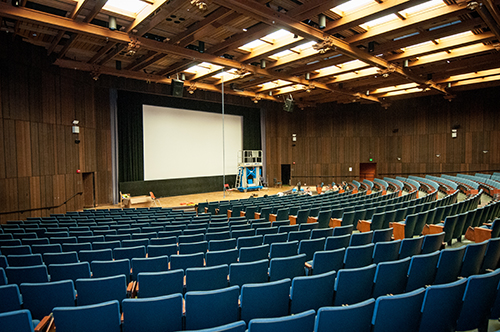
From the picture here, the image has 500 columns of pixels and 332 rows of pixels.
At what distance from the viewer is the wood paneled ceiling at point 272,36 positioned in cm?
777

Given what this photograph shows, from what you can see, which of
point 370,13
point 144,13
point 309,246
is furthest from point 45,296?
point 370,13

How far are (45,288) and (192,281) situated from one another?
1549 millimetres

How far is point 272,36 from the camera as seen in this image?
10.2m

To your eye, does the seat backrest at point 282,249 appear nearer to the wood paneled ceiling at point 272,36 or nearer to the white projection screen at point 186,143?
the wood paneled ceiling at point 272,36

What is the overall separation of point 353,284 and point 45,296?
340 centimetres

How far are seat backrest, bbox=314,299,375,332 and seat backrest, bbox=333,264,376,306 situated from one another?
2.69 ft

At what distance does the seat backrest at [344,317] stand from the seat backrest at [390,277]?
1.16 m

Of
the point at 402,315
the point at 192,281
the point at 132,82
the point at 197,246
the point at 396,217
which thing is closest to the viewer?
the point at 402,315

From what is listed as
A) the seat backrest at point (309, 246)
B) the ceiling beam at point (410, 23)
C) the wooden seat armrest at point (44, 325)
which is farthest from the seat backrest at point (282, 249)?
the ceiling beam at point (410, 23)

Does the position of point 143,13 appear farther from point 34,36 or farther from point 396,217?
point 396,217

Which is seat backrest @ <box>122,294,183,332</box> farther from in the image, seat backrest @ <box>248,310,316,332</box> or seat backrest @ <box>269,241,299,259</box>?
seat backrest @ <box>269,241,299,259</box>

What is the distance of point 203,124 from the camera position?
1908 centimetres

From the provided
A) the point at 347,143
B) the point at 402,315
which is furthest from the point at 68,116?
the point at 347,143

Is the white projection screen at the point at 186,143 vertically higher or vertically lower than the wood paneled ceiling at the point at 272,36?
lower
